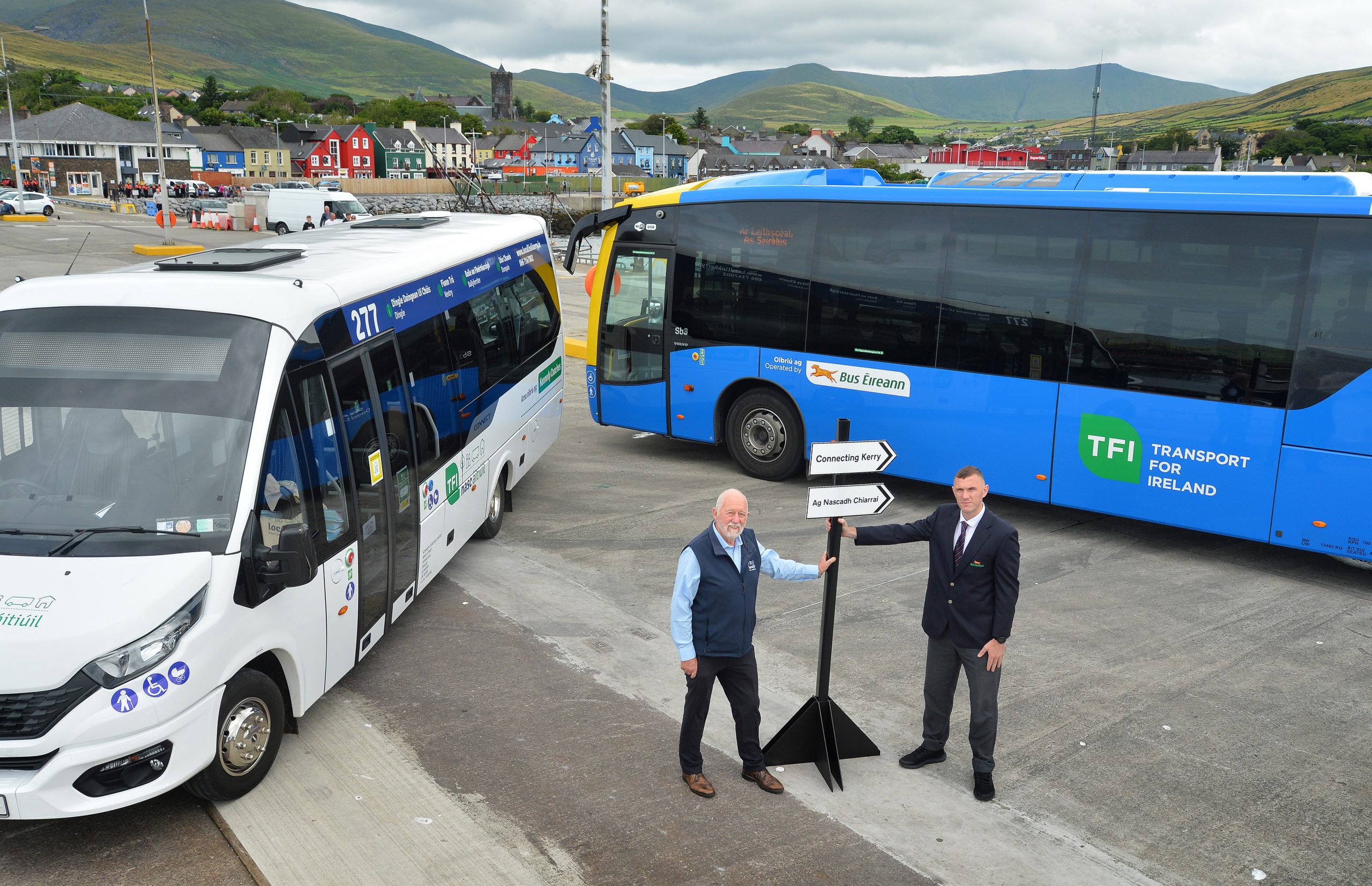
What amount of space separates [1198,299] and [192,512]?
27.0 feet

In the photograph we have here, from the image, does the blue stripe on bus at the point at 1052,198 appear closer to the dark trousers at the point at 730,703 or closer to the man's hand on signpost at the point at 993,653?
the man's hand on signpost at the point at 993,653

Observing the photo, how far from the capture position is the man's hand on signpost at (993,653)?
5.30 meters

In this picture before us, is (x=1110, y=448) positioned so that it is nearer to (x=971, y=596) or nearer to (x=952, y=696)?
(x=952, y=696)

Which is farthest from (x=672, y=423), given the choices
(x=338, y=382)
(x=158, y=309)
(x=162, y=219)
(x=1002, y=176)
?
(x=162, y=219)

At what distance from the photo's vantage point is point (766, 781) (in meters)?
5.63

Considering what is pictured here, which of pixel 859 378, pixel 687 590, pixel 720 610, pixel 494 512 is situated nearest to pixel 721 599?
pixel 720 610

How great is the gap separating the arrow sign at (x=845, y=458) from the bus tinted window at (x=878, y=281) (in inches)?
205

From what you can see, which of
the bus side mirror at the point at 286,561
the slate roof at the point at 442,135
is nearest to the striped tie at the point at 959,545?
the bus side mirror at the point at 286,561

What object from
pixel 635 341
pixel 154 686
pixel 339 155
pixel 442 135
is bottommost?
pixel 154 686

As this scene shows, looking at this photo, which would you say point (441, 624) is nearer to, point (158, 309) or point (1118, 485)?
point (158, 309)

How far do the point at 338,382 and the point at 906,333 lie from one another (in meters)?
6.35

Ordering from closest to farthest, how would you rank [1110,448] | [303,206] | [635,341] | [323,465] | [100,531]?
[100,531] < [323,465] < [1110,448] < [635,341] < [303,206]

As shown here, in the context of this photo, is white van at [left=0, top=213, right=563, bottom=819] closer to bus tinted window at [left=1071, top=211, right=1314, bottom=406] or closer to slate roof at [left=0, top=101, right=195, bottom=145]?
bus tinted window at [left=1071, top=211, right=1314, bottom=406]

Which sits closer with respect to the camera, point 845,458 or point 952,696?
point 845,458
